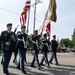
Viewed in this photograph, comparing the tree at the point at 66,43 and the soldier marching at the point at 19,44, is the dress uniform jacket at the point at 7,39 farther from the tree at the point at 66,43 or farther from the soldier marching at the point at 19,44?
the tree at the point at 66,43

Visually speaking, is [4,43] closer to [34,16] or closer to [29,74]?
[29,74]

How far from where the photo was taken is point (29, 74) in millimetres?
11648

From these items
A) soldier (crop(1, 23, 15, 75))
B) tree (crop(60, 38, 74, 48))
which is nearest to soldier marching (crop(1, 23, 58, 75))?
soldier (crop(1, 23, 15, 75))

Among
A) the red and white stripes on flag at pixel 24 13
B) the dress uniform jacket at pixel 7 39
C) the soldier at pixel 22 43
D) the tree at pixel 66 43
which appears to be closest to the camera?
the dress uniform jacket at pixel 7 39


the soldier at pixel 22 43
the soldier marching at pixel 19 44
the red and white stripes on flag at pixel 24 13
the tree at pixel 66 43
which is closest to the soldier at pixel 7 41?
the soldier marching at pixel 19 44

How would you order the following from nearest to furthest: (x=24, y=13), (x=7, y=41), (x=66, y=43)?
(x=7, y=41) < (x=24, y=13) < (x=66, y=43)

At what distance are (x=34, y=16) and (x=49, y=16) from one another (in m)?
29.0

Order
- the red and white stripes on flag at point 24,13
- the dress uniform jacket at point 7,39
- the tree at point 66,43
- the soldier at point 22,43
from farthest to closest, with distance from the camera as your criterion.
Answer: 1. the tree at point 66,43
2. the red and white stripes on flag at point 24,13
3. the soldier at point 22,43
4. the dress uniform jacket at point 7,39

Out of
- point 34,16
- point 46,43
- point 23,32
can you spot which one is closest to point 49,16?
point 46,43

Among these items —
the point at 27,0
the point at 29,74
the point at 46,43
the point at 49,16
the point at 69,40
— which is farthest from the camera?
the point at 69,40

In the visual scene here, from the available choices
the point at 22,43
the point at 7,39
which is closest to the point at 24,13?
the point at 22,43

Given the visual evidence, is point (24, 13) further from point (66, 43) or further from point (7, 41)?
point (66, 43)

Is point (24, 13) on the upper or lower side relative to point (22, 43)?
upper

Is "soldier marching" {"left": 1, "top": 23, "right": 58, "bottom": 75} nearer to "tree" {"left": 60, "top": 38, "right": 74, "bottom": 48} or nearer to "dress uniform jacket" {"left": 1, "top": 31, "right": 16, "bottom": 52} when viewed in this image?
"dress uniform jacket" {"left": 1, "top": 31, "right": 16, "bottom": 52}
